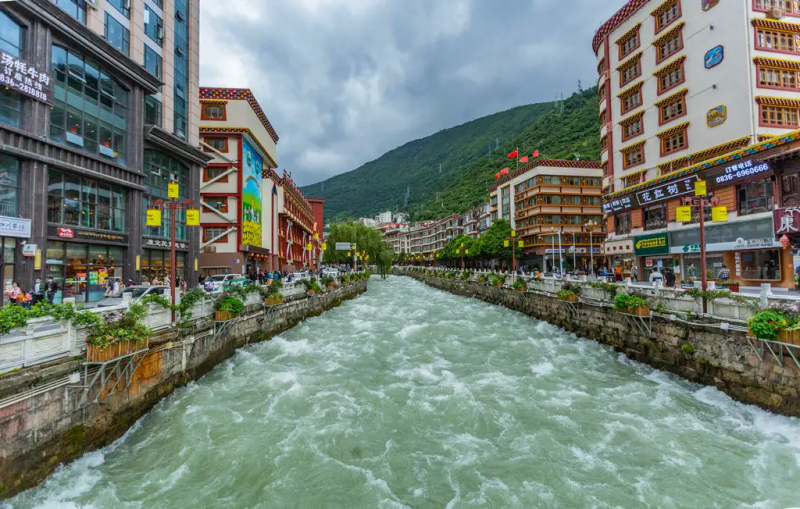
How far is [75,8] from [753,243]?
41656 millimetres

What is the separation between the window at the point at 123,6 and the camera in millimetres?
22453

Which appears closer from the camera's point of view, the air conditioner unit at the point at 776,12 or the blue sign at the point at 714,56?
the air conditioner unit at the point at 776,12

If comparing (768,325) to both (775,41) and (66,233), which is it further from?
(775,41)

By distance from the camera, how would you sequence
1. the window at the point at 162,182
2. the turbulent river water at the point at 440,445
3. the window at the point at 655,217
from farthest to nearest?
the window at the point at 655,217 < the window at the point at 162,182 < the turbulent river water at the point at 440,445

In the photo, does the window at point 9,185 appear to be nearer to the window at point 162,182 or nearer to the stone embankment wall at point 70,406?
the window at point 162,182

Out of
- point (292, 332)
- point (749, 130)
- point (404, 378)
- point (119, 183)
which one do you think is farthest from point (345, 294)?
point (749, 130)

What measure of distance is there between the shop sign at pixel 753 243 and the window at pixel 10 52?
39.5 meters

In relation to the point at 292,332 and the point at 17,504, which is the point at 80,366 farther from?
the point at 292,332

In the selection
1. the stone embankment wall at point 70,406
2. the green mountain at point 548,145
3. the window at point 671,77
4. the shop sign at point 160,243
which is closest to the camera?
the stone embankment wall at point 70,406

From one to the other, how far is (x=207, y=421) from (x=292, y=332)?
11234 mm

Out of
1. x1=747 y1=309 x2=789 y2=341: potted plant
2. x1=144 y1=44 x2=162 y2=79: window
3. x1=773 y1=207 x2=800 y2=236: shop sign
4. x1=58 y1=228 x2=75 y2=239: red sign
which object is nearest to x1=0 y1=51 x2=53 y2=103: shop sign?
x1=58 y1=228 x2=75 y2=239: red sign

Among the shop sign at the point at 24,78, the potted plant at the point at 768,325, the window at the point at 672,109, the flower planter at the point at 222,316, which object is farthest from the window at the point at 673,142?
the shop sign at the point at 24,78

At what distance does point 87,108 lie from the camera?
19.8 m

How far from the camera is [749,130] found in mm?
23469
